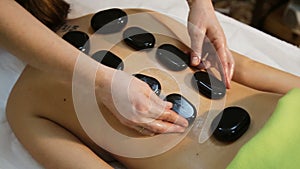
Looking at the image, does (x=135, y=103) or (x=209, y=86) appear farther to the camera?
(x=209, y=86)

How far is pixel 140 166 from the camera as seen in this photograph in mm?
986

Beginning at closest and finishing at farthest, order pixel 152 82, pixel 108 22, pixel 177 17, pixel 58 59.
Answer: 1. pixel 58 59
2. pixel 152 82
3. pixel 108 22
4. pixel 177 17

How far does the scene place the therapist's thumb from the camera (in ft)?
3.49

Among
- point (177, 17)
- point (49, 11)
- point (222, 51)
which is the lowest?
point (177, 17)

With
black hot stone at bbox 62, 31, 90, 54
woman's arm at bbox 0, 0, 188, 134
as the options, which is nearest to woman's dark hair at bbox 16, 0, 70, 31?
black hot stone at bbox 62, 31, 90, 54

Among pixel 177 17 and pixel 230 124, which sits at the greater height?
pixel 230 124

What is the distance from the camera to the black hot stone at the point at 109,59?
1008 millimetres

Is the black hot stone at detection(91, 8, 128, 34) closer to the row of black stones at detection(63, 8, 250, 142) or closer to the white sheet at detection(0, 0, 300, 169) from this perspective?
the row of black stones at detection(63, 8, 250, 142)

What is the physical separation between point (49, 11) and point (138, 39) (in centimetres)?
22

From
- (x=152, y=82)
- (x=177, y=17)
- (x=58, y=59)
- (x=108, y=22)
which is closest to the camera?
(x=58, y=59)

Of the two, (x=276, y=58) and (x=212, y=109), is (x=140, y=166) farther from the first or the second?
(x=276, y=58)

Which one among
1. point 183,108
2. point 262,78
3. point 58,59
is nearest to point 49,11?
point 58,59

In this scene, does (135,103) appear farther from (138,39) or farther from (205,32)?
(205,32)

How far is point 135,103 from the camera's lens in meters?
0.90
